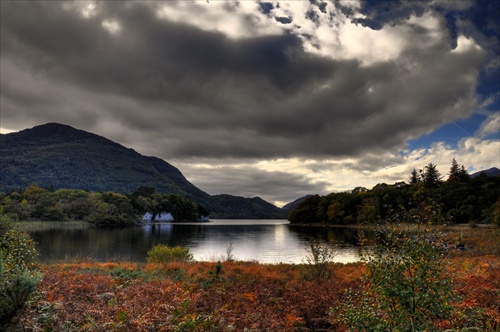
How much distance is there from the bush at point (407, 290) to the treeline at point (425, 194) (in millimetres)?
42965

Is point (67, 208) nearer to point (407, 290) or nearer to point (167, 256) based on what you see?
point (167, 256)

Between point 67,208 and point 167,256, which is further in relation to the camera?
point 67,208

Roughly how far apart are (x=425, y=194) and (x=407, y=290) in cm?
8348

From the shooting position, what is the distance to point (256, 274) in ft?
62.6

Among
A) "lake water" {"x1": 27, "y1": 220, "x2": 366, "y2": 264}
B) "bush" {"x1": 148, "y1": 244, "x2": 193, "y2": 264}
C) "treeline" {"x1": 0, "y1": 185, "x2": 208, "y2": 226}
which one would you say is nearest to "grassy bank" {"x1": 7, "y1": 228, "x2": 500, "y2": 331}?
"bush" {"x1": 148, "y1": 244, "x2": 193, "y2": 264}

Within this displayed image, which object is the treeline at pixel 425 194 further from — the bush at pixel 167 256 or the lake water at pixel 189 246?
the bush at pixel 167 256

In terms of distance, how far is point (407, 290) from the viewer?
20.9 ft

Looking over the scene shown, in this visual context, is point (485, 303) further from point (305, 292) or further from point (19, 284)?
A: point (19, 284)

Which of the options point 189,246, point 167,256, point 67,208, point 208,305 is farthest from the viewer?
point 67,208

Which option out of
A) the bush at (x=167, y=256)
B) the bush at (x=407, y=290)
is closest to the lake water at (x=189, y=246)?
the bush at (x=167, y=256)

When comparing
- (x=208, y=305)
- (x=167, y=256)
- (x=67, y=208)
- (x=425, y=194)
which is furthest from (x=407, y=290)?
(x=67, y=208)

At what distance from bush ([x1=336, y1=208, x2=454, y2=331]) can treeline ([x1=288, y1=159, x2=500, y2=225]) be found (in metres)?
43.0

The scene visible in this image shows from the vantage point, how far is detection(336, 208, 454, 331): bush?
6281 mm

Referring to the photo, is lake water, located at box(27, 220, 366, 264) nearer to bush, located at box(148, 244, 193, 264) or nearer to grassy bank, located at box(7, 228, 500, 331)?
bush, located at box(148, 244, 193, 264)
